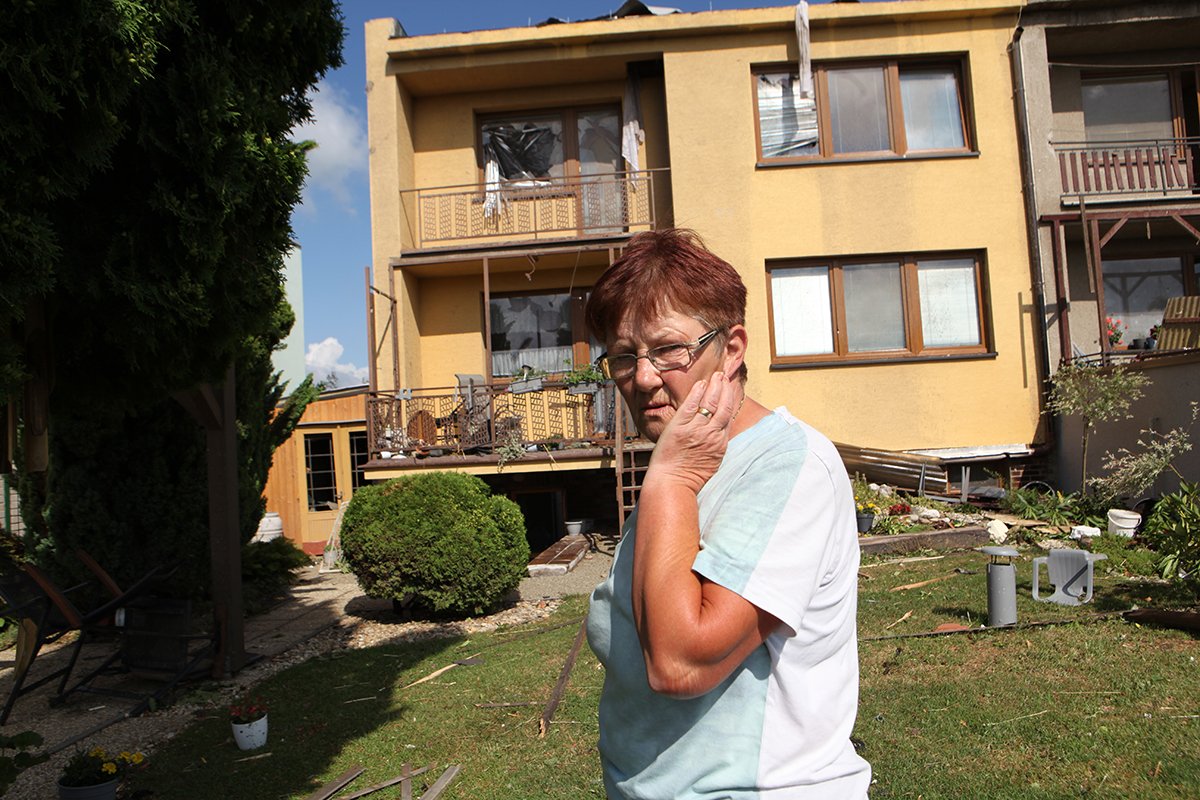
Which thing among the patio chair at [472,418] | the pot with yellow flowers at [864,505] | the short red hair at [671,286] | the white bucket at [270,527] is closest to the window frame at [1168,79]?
the pot with yellow flowers at [864,505]

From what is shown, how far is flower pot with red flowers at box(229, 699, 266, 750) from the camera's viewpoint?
5113 mm

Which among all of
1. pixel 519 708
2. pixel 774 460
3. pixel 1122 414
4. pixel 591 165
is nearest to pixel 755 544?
pixel 774 460

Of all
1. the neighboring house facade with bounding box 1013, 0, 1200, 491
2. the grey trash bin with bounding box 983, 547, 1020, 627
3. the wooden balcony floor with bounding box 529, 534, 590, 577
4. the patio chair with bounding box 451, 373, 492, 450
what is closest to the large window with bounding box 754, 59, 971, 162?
the neighboring house facade with bounding box 1013, 0, 1200, 491

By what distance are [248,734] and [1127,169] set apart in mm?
13933

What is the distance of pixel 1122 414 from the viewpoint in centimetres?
1081

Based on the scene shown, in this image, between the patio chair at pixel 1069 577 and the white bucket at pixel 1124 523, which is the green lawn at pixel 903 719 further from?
the white bucket at pixel 1124 523

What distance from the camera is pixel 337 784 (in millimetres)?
4473

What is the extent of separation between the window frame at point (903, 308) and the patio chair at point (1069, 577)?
6.43 m

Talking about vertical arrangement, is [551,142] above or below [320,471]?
above

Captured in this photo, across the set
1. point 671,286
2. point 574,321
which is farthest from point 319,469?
point 671,286

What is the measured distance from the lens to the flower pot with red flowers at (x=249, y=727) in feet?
16.8

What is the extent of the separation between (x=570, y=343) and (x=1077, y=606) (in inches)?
364

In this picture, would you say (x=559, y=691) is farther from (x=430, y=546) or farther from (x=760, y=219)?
(x=760, y=219)

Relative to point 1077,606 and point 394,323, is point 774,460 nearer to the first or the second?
point 1077,606
